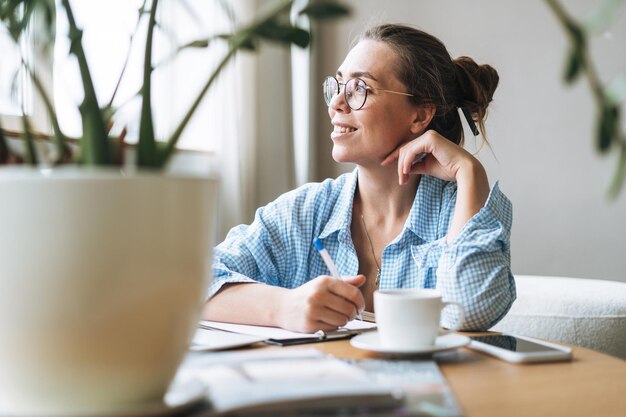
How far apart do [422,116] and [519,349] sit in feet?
3.52

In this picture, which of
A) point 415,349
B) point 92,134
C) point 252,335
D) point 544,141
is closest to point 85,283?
point 92,134

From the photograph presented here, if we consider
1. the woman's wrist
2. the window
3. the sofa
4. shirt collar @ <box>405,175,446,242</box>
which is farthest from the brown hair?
the window

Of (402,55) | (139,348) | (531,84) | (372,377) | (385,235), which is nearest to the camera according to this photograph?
(139,348)

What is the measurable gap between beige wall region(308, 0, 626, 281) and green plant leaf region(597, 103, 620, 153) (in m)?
2.33

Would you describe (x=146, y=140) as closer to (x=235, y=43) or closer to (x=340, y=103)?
(x=235, y=43)

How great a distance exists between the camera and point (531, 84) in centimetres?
280

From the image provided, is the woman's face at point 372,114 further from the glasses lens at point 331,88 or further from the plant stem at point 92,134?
the plant stem at point 92,134

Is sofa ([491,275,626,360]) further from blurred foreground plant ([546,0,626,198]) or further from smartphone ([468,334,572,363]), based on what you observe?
blurred foreground plant ([546,0,626,198])

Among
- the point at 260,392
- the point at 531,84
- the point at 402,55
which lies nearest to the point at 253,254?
the point at 402,55

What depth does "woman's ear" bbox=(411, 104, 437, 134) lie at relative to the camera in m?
1.80

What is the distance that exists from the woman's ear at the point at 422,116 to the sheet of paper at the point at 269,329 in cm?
80

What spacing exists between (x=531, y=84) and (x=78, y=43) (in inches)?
99.9

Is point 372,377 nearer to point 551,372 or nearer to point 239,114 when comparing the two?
point 551,372

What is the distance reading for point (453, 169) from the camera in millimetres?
1457
